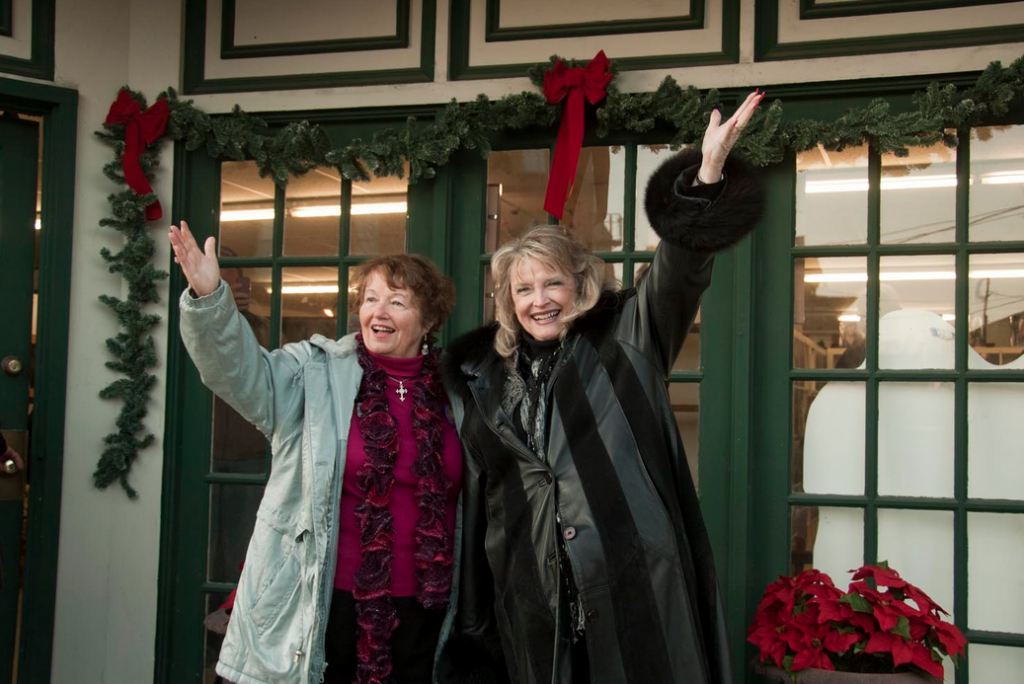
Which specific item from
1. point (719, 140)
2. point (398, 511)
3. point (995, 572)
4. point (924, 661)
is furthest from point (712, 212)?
point (995, 572)

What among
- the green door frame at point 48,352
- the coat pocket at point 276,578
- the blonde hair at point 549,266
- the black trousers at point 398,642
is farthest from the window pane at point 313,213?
the black trousers at point 398,642

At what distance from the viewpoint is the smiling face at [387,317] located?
2.51 meters

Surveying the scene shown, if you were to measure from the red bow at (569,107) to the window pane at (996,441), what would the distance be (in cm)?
154

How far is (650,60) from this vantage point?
3.37 m

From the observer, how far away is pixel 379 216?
3.65 m

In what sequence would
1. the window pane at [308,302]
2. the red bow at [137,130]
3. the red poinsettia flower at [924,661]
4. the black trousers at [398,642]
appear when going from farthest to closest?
the window pane at [308,302], the red bow at [137,130], the red poinsettia flower at [924,661], the black trousers at [398,642]

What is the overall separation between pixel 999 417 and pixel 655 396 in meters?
1.67

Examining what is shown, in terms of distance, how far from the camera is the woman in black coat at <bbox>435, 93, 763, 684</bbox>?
199 centimetres

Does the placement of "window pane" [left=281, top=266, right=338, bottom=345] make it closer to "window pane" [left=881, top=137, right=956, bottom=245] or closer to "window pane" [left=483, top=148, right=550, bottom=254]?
"window pane" [left=483, top=148, right=550, bottom=254]

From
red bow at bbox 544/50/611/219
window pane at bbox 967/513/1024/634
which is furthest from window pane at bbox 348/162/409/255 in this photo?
window pane at bbox 967/513/1024/634

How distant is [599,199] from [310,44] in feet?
4.27

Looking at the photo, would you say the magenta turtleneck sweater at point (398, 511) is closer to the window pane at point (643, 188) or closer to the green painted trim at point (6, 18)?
the window pane at point (643, 188)

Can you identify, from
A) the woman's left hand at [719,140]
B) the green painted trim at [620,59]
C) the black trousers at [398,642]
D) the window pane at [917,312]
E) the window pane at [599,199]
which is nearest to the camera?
the woman's left hand at [719,140]

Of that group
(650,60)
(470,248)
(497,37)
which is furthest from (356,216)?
(650,60)
